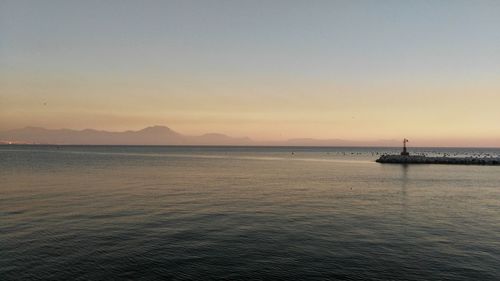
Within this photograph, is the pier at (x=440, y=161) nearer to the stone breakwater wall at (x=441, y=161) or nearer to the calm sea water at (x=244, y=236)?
the stone breakwater wall at (x=441, y=161)

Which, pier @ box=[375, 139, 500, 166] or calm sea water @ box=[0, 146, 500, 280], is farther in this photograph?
pier @ box=[375, 139, 500, 166]

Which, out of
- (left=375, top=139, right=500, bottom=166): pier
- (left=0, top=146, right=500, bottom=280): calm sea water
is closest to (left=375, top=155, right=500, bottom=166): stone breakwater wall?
(left=375, top=139, right=500, bottom=166): pier

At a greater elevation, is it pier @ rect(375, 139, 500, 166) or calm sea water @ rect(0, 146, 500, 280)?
pier @ rect(375, 139, 500, 166)

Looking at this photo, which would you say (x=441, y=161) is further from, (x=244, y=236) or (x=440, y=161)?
(x=244, y=236)

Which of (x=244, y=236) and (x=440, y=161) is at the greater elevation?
(x=440, y=161)

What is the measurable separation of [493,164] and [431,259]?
120325 mm

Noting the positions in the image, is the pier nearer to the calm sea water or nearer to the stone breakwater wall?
the stone breakwater wall

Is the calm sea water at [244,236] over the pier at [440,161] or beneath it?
beneath

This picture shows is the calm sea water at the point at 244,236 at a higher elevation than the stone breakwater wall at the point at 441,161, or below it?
below

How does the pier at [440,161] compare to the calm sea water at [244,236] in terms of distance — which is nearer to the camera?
the calm sea water at [244,236]

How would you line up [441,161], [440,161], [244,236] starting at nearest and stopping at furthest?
[244,236], [441,161], [440,161]

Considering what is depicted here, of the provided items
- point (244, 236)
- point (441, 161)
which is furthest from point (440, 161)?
point (244, 236)

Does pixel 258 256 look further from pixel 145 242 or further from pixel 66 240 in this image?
pixel 66 240

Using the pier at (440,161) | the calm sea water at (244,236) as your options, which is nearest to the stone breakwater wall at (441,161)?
the pier at (440,161)
